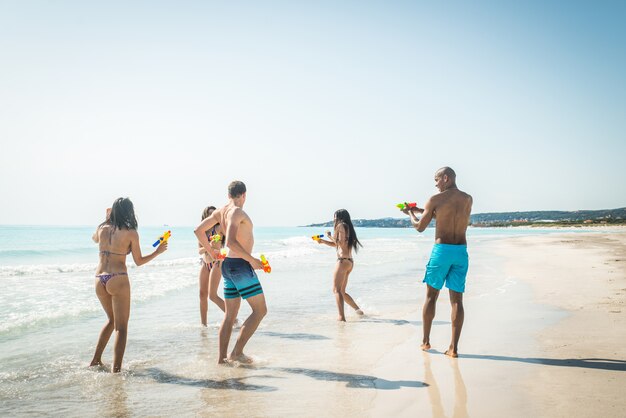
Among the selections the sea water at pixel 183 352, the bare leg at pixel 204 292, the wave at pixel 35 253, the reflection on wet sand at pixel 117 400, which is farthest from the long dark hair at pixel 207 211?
the wave at pixel 35 253

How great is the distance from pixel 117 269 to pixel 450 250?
402 centimetres

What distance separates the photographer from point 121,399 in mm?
4203

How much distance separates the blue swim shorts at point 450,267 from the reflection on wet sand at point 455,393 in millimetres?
915

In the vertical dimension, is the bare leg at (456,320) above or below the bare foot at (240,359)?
above

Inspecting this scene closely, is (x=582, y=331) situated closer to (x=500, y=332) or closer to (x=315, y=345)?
(x=500, y=332)

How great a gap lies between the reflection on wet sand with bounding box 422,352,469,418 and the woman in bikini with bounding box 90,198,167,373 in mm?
3437

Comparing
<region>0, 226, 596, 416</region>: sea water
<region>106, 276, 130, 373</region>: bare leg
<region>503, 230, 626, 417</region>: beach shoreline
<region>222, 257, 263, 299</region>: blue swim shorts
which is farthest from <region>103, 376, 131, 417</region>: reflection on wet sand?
<region>503, 230, 626, 417</region>: beach shoreline

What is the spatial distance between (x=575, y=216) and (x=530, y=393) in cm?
18371

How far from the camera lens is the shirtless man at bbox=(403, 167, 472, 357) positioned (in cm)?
533

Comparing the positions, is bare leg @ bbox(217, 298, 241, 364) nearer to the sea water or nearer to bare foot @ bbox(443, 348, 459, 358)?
the sea water

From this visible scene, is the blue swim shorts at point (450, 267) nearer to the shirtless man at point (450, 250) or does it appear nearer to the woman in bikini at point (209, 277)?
the shirtless man at point (450, 250)

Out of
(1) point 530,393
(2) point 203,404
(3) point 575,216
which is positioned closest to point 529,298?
(1) point 530,393

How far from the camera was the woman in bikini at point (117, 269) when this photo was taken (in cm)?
498

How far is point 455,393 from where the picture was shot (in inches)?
158
